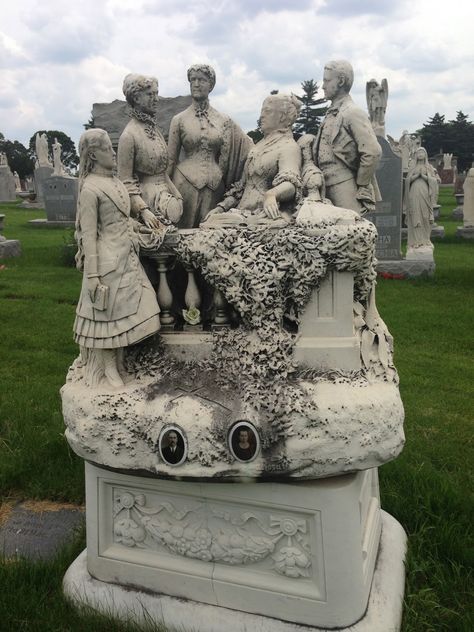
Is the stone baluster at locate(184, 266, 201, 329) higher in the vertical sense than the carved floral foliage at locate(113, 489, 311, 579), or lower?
higher

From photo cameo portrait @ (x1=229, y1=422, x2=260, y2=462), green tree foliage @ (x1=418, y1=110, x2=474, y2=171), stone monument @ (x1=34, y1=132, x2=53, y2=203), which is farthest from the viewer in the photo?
green tree foliage @ (x1=418, y1=110, x2=474, y2=171)

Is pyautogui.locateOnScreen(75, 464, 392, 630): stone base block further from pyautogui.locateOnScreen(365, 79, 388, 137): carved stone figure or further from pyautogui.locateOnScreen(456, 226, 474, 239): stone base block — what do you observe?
pyautogui.locateOnScreen(456, 226, 474, 239): stone base block

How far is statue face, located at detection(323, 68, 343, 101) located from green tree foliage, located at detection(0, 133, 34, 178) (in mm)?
39952

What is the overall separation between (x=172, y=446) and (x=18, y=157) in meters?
43.5

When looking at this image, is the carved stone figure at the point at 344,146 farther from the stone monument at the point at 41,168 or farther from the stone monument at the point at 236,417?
the stone monument at the point at 41,168

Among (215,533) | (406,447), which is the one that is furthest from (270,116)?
(406,447)

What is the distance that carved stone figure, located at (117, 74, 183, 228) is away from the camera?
267 cm

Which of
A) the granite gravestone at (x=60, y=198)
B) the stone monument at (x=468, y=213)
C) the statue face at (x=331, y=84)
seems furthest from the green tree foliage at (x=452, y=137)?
the statue face at (x=331, y=84)

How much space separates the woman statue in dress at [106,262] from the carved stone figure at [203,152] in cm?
55

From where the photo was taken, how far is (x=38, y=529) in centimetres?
337

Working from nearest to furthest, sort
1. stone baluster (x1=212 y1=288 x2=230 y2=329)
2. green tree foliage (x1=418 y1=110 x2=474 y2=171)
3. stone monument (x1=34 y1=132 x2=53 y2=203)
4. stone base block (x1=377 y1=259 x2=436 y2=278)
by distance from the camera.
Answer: stone baluster (x1=212 y1=288 x2=230 y2=329) → stone base block (x1=377 y1=259 x2=436 y2=278) → stone monument (x1=34 y1=132 x2=53 y2=203) → green tree foliage (x1=418 y1=110 x2=474 y2=171)

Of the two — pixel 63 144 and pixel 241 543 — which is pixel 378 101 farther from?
pixel 63 144

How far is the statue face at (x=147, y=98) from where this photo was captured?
268 cm

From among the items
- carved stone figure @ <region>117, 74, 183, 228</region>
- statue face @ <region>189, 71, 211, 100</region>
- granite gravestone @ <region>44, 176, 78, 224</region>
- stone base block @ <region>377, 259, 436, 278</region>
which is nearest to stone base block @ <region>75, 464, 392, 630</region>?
carved stone figure @ <region>117, 74, 183, 228</region>
